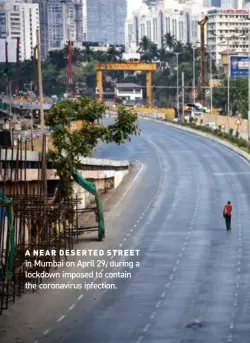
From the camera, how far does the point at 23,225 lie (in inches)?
1431

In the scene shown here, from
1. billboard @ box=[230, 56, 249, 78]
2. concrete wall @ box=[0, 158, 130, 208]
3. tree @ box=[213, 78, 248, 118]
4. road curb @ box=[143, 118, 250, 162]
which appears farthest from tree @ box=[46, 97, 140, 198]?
tree @ box=[213, 78, 248, 118]

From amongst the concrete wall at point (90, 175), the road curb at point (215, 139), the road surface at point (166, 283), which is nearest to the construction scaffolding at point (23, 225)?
the concrete wall at point (90, 175)

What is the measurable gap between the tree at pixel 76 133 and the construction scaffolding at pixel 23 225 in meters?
0.81

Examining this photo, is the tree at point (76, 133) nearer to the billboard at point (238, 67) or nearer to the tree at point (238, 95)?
the billboard at point (238, 67)

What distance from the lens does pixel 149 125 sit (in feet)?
436

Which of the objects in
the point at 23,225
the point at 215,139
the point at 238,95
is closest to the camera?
the point at 23,225

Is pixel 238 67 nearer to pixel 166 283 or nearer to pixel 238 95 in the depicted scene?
pixel 238 95

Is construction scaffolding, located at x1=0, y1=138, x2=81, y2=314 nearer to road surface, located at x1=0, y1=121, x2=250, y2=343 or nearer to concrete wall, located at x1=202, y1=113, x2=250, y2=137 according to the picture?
road surface, located at x1=0, y1=121, x2=250, y2=343

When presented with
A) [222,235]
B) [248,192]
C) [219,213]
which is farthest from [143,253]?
[248,192]

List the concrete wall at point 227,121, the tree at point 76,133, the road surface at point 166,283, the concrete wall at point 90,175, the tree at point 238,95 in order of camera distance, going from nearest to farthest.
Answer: the road surface at point 166,283
the concrete wall at point 90,175
the tree at point 76,133
the concrete wall at point 227,121
the tree at point 238,95

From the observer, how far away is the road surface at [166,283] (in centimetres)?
3000

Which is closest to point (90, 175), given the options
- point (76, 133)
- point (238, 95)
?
point (76, 133)

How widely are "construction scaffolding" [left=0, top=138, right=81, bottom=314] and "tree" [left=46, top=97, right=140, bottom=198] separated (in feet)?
2.65

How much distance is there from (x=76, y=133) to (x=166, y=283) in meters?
12.6
